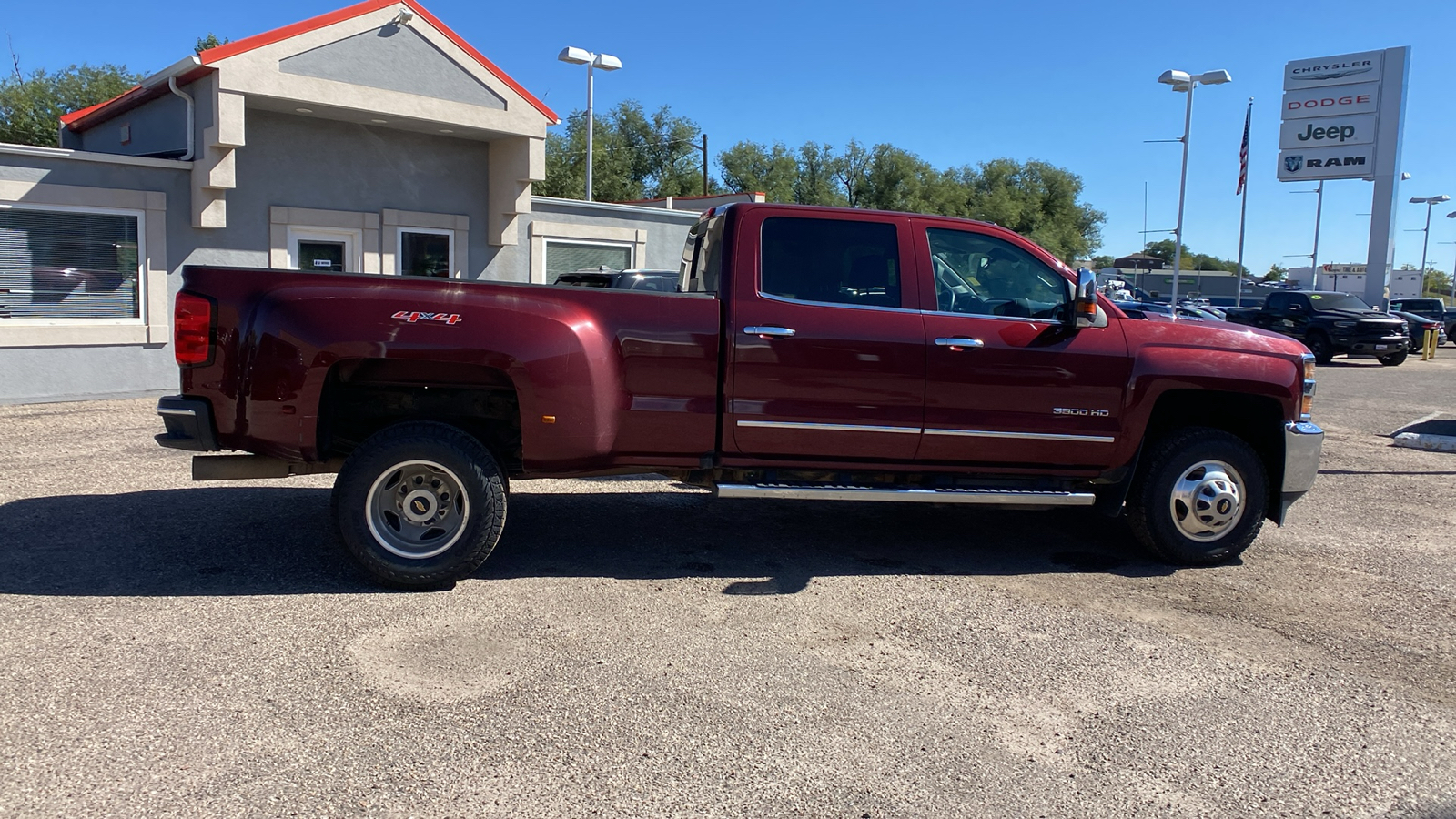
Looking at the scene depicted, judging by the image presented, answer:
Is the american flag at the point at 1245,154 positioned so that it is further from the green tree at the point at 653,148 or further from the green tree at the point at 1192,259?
the green tree at the point at 1192,259

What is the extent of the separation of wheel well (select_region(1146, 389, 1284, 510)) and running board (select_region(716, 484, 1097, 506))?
0.78 meters

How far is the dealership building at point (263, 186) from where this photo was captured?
38.6ft

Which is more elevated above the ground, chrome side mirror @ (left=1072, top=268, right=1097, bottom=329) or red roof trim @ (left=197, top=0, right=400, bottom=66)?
red roof trim @ (left=197, top=0, right=400, bottom=66)

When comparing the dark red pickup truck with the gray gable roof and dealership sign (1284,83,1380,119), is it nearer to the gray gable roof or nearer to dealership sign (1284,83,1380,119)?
the gray gable roof

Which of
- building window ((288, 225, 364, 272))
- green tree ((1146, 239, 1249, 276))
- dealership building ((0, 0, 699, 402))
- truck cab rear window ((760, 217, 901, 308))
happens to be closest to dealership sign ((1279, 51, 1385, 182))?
dealership building ((0, 0, 699, 402))

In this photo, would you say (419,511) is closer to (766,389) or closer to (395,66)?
(766,389)

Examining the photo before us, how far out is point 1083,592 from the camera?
557 cm

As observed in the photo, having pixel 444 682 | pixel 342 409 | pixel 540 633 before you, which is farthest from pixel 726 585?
pixel 342 409

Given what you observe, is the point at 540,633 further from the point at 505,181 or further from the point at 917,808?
the point at 505,181

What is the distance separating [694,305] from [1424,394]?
17555 mm

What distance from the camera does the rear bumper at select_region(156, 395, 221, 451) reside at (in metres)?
5.05

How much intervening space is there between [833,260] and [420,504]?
8.49ft

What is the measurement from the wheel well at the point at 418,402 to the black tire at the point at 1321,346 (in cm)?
2507

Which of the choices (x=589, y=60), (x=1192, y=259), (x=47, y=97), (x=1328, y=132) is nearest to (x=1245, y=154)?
(x=1328, y=132)
